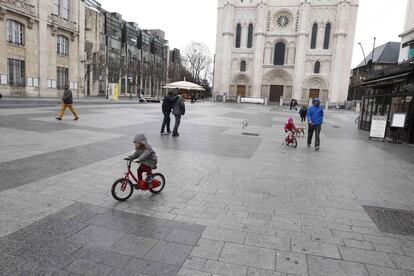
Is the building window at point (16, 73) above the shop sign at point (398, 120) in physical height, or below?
above

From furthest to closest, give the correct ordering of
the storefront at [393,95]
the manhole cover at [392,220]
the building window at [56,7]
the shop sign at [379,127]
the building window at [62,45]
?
the building window at [62,45], the building window at [56,7], the shop sign at [379,127], the storefront at [393,95], the manhole cover at [392,220]

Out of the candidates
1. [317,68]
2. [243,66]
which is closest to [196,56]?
[243,66]

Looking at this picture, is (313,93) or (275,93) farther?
(275,93)

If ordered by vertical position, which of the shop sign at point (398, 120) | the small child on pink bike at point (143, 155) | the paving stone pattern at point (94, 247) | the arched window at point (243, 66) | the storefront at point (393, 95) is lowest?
the paving stone pattern at point (94, 247)

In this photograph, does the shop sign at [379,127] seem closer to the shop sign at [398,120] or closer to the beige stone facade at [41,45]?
the shop sign at [398,120]

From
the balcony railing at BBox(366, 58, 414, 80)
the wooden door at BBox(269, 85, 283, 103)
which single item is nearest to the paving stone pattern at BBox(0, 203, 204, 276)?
the balcony railing at BBox(366, 58, 414, 80)

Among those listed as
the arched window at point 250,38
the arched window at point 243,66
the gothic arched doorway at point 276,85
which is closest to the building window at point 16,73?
the arched window at point 243,66

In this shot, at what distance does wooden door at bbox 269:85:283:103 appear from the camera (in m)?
64.9

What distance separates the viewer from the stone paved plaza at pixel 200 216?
3.23m

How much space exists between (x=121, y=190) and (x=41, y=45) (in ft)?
111

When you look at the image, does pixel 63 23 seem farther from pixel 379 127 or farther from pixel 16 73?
pixel 379 127

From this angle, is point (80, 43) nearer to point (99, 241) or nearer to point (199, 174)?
point (199, 174)

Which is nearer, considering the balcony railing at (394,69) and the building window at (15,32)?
the balcony railing at (394,69)

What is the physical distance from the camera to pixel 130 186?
509 centimetres
